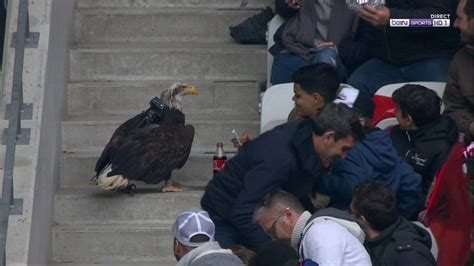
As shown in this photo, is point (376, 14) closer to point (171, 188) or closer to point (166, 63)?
point (171, 188)

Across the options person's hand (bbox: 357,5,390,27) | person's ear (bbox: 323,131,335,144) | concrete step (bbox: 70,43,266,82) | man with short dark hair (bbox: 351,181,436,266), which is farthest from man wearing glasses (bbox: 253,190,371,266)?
concrete step (bbox: 70,43,266,82)

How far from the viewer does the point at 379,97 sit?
28.3ft

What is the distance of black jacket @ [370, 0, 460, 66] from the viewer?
892 centimetres

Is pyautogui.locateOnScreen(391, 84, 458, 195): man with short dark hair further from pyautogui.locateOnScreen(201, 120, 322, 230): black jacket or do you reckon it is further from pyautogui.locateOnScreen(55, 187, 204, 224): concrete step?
pyautogui.locateOnScreen(55, 187, 204, 224): concrete step

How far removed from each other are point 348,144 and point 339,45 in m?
2.19

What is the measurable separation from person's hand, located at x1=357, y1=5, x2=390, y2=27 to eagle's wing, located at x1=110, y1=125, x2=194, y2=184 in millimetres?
1363

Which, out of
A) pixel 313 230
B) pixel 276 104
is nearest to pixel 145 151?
pixel 276 104

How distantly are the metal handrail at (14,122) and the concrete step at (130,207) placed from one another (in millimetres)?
699

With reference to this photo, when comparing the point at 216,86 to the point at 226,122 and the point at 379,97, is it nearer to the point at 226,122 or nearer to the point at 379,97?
the point at 226,122

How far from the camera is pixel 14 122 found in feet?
28.6

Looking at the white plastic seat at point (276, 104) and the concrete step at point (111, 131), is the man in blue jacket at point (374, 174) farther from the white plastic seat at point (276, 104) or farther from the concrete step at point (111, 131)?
the concrete step at point (111, 131)

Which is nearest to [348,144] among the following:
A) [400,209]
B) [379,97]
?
[400,209]

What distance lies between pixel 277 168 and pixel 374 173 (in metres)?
0.54

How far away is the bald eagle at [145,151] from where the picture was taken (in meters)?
9.15
